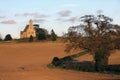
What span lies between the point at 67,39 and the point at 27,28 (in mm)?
100455

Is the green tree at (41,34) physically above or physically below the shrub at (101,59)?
above

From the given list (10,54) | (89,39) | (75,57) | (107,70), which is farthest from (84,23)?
(10,54)

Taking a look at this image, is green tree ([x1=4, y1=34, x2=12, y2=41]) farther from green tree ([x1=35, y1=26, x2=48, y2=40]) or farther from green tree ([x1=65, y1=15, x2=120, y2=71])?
green tree ([x1=65, y1=15, x2=120, y2=71])

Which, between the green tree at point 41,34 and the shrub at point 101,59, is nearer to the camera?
the shrub at point 101,59

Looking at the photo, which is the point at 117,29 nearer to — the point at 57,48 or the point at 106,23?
the point at 106,23

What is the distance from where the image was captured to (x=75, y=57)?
230 ft

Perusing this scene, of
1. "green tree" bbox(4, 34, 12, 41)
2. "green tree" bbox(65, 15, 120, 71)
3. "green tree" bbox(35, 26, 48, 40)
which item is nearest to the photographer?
"green tree" bbox(65, 15, 120, 71)

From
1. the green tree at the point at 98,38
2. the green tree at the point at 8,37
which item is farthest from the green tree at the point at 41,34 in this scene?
the green tree at the point at 98,38

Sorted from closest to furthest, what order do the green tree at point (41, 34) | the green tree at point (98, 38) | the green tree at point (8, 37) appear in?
the green tree at point (98, 38) < the green tree at point (41, 34) < the green tree at point (8, 37)

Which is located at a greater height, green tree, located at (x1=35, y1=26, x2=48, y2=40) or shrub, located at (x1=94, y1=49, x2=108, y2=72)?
green tree, located at (x1=35, y1=26, x2=48, y2=40)

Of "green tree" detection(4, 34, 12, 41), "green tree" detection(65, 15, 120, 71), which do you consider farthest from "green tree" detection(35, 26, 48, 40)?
"green tree" detection(65, 15, 120, 71)

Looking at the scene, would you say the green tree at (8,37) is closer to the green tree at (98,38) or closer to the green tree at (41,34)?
the green tree at (41,34)

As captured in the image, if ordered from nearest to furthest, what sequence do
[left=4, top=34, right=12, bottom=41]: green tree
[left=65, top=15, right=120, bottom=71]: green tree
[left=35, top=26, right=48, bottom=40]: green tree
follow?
1. [left=65, top=15, right=120, bottom=71]: green tree
2. [left=35, top=26, right=48, bottom=40]: green tree
3. [left=4, top=34, right=12, bottom=41]: green tree

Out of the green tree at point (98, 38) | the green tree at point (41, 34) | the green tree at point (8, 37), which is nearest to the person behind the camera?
the green tree at point (98, 38)
